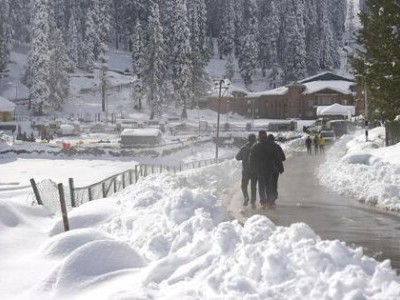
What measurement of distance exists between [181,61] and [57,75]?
16.5m

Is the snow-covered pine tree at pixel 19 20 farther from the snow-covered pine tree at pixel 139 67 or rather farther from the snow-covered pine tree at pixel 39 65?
the snow-covered pine tree at pixel 39 65

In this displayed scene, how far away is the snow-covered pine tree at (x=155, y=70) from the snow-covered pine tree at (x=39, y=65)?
12690 millimetres

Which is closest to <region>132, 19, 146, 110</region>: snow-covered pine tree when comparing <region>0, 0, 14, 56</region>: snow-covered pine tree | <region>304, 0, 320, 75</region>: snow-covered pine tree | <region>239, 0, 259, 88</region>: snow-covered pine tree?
<region>0, 0, 14, 56</region>: snow-covered pine tree

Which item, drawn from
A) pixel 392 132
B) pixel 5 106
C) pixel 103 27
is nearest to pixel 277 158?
pixel 392 132

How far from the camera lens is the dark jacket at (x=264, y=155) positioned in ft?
45.5

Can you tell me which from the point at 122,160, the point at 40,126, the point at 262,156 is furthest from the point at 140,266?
the point at 40,126

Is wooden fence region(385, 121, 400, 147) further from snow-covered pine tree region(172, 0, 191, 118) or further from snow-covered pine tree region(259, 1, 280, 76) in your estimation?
snow-covered pine tree region(259, 1, 280, 76)

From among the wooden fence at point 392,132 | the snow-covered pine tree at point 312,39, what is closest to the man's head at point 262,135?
the wooden fence at point 392,132

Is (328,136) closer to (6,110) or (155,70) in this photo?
(155,70)

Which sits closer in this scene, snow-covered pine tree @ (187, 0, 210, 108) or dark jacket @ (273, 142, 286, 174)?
dark jacket @ (273, 142, 286, 174)

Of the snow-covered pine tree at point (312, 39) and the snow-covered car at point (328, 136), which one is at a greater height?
the snow-covered pine tree at point (312, 39)

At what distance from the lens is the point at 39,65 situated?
75125 mm

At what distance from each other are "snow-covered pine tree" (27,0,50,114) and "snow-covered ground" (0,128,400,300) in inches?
2508

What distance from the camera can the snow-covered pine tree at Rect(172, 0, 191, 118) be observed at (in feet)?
260
